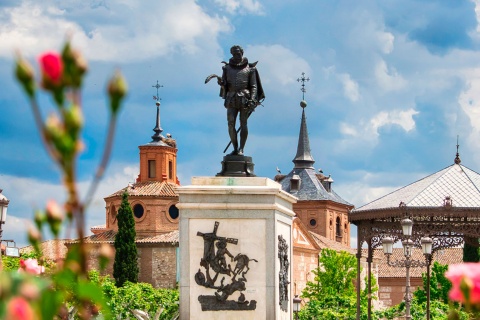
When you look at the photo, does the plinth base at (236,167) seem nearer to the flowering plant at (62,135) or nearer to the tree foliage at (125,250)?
the flowering plant at (62,135)

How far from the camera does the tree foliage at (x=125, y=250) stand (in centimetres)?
6750

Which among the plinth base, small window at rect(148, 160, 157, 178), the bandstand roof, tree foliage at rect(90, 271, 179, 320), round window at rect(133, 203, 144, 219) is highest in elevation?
small window at rect(148, 160, 157, 178)

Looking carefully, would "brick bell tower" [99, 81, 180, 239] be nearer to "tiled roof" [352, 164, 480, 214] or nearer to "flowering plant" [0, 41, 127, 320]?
"tiled roof" [352, 164, 480, 214]

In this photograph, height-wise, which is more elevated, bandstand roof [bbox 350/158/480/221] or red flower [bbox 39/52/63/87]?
bandstand roof [bbox 350/158/480/221]

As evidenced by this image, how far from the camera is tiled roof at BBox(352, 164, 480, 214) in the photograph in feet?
88.2

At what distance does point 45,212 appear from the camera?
9.49ft

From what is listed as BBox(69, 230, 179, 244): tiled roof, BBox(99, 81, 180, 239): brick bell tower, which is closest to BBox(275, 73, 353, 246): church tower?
BBox(99, 81, 180, 239): brick bell tower

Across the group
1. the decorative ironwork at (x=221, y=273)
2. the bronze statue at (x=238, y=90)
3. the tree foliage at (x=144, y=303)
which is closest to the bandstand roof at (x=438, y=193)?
the bronze statue at (x=238, y=90)

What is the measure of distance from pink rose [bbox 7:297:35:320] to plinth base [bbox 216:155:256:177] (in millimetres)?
13366

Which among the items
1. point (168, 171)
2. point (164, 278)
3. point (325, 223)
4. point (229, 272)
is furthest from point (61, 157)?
point (325, 223)

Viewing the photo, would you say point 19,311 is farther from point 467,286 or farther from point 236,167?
point 236,167

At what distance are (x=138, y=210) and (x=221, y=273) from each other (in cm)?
7349

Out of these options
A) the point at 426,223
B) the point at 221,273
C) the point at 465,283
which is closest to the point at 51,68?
the point at 465,283

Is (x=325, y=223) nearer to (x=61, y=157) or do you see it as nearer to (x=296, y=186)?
(x=296, y=186)
